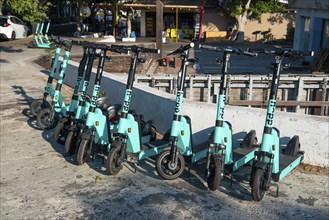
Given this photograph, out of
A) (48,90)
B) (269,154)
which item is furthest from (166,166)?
(48,90)

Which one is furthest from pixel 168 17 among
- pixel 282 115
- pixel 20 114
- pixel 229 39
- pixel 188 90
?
pixel 282 115

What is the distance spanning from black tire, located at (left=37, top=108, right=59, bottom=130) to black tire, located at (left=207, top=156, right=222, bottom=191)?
13.2ft

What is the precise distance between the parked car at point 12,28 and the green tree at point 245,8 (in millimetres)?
17106

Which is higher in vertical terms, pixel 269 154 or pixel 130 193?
pixel 269 154

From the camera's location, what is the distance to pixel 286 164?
18.5 feet

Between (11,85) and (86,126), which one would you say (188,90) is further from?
(86,126)

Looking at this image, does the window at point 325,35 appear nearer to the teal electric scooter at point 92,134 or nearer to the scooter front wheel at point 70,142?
the teal electric scooter at point 92,134

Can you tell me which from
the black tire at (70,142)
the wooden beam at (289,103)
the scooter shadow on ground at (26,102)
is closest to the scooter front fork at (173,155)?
the black tire at (70,142)

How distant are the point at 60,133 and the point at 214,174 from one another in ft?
10.3

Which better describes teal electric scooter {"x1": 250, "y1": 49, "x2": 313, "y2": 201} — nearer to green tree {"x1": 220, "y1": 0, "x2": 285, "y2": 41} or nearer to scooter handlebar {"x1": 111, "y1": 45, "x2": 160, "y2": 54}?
scooter handlebar {"x1": 111, "y1": 45, "x2": 160, "y2": 54}

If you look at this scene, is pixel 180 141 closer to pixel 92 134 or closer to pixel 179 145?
pixel 179 145

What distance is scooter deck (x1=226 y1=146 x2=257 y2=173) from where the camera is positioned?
5692 mm

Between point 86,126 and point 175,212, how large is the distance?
2123mm

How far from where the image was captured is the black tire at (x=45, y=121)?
27.3ft
